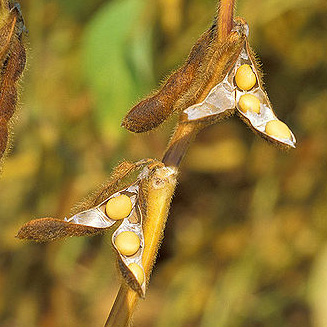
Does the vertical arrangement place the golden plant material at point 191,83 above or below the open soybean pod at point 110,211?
above

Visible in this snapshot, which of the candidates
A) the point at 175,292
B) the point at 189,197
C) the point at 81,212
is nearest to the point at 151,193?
the point at 81,212

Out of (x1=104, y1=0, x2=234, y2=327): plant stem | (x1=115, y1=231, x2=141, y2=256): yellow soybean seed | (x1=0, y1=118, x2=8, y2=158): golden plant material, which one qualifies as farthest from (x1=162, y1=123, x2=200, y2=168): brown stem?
(x1=0, y1=118, x2=8, y2=158): golden plant material

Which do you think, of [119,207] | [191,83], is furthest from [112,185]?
[191,83]

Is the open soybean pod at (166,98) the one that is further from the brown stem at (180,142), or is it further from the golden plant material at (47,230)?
the golden plant material at (47,230)

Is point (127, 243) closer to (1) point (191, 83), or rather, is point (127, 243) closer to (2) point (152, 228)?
(2) point (152, 228)

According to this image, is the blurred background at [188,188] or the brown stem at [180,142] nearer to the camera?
the brown stem at [180,142]

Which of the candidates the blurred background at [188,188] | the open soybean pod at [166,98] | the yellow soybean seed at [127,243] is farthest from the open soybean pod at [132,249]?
the blurred background at [188,188]

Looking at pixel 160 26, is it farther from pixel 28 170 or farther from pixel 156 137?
pixel 28 170
